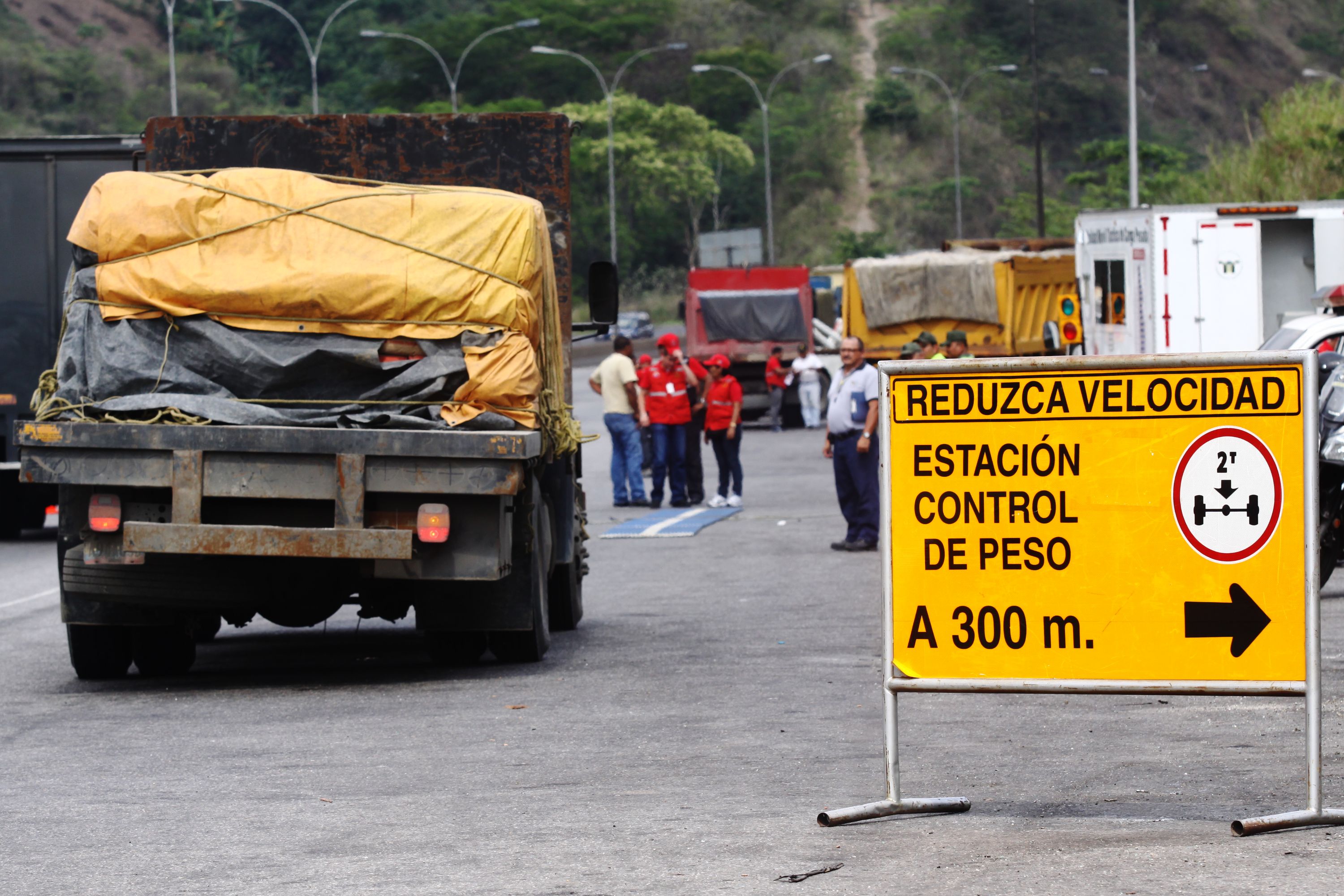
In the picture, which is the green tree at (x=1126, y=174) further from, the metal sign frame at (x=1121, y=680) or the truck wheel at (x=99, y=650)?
the metal sign frame at (x=1121, y=680)

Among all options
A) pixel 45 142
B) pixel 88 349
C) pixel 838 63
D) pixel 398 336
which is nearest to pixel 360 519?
pixel 398 336

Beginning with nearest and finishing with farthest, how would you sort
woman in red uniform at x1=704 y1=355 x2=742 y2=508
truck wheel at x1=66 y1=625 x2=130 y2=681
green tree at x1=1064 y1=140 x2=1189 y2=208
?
truck wheel at x1=66 y1=625 x2=130 y2=681 → woman in red uniform at x1=704 y1=355 x2=742 y2=508 → green tree at x1=1064 y1=140 x2=1189 y2=208

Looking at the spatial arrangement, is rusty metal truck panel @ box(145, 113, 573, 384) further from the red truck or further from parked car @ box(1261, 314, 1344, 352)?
the red truck

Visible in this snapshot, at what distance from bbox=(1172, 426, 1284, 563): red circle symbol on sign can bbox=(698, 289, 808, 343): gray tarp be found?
27835 millimetres

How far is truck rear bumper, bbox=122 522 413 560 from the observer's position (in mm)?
8859

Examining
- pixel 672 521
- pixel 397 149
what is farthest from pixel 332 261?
pixel 672 521

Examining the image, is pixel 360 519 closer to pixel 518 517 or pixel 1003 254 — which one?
pixel 518 517

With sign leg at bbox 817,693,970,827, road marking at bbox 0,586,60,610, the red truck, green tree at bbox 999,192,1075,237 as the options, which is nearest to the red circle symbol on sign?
sign leg at bbox 817,693,970,827

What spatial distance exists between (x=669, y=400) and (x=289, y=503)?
463 inches

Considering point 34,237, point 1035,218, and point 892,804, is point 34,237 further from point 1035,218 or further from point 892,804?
point 1035,218

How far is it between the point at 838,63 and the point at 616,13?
55.4ft

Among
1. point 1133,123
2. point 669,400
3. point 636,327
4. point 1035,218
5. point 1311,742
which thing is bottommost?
point 1311,742

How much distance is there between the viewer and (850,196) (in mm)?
105250

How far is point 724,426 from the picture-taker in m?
20.2
